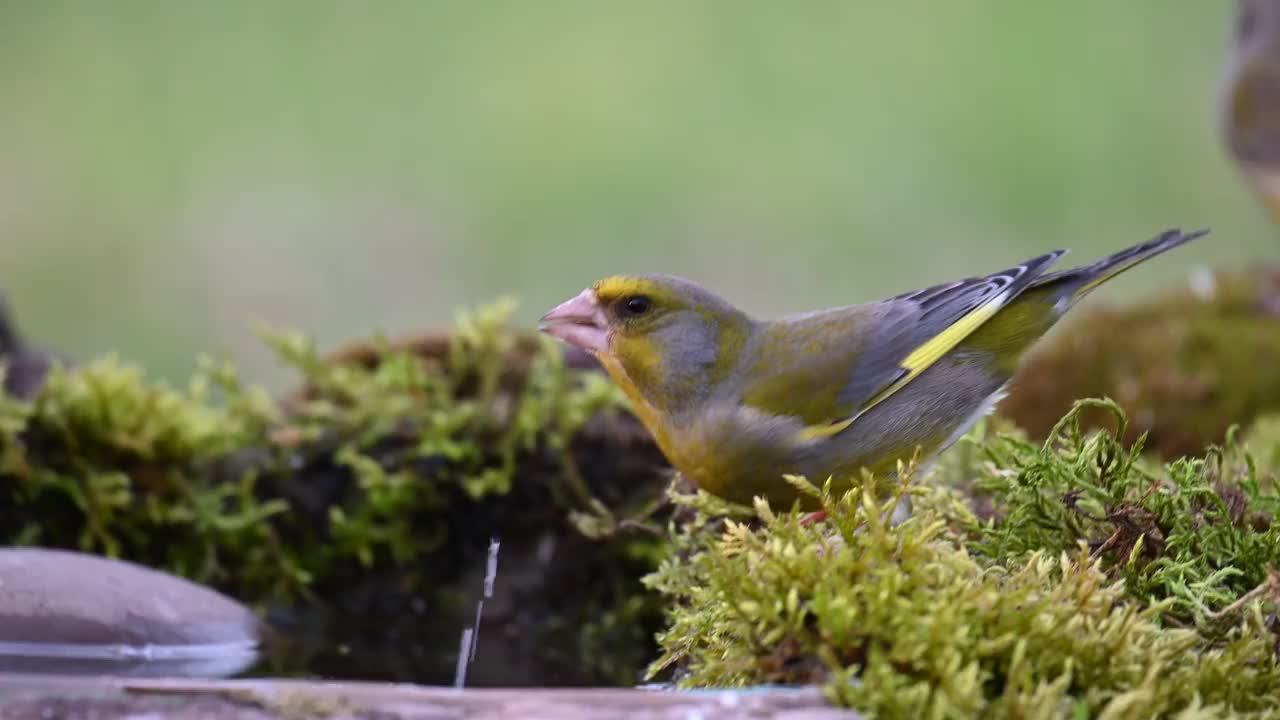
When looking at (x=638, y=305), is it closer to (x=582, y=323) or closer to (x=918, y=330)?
(x=582, y=323)

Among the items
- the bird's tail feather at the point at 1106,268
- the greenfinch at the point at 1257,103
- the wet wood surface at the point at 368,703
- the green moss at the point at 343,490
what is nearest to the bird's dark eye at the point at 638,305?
the bird's tail feather at the point at 1106,268

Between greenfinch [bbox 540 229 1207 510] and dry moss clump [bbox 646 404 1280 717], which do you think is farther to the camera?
greenfinch [bbox 540 229 1207 510]

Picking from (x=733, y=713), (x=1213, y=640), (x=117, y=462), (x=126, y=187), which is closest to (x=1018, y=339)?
(x=1213, y=640)

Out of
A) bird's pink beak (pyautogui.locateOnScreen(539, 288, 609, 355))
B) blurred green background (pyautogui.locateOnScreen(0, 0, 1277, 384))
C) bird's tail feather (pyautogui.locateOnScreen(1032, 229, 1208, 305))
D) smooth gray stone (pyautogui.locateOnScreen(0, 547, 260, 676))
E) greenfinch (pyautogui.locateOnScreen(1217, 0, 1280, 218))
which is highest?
blurred green background (pyautogui.locateOnScreen(0, 0, 1277, 384))

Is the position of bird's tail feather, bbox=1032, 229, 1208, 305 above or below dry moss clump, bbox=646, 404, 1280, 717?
above

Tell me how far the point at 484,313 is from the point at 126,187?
9143mm

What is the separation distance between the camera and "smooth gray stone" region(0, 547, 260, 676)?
402 centimetres

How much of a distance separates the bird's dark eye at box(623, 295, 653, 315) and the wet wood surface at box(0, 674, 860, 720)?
153 cm

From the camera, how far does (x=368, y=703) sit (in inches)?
93.3

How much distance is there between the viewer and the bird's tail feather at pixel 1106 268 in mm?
3807

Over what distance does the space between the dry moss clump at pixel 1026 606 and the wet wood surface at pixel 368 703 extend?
150mm

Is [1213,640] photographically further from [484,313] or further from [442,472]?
[484,313]

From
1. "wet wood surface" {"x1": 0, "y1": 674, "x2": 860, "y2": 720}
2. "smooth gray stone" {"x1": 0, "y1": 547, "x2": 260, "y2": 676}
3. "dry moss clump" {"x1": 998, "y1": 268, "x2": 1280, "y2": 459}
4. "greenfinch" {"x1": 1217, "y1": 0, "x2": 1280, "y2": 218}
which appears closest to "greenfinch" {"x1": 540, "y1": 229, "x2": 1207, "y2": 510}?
"wet wood surface" {"x1": 0, "y1": 674, "x2": 860, "y2": 720}

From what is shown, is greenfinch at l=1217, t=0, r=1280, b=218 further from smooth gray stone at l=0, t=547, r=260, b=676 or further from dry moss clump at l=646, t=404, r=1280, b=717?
smooth gray stone at l=0, t=547, r=260, b=676
